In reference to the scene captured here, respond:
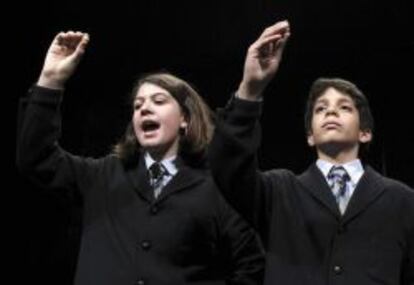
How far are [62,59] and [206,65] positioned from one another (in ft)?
3.99

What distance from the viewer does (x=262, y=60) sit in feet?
6.60

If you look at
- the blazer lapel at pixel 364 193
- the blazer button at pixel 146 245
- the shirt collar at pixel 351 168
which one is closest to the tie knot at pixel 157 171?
the blazer button at pixel 146 245

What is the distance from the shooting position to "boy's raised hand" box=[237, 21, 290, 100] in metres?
1.98

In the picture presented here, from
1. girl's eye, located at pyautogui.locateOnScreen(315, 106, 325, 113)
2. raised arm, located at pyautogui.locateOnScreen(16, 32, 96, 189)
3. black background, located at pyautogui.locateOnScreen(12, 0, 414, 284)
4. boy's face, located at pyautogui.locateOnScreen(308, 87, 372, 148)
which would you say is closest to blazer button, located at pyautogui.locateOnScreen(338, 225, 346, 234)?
boy's face, located at pyautogui.locateOnScreen(308, 87, 372, 148)

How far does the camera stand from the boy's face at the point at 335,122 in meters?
2.34

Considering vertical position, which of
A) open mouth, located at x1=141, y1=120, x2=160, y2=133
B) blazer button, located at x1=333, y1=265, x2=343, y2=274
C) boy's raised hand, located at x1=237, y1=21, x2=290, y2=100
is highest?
boy's raised hand, located at x1=237, y1=21, x2=290, y2=100

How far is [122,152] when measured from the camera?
249 centimetres

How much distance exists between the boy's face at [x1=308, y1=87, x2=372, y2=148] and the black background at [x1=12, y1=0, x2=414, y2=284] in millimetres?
935

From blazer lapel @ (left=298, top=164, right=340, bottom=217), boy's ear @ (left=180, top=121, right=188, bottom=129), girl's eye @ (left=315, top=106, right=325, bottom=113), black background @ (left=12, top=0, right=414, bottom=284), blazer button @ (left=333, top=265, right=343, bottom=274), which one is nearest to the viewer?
blazer button @ (left=333, top=265, right=343, bottom=274)

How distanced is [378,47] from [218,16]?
64cm

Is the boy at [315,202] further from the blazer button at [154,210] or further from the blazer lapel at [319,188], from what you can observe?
the blazer button at [154,210]

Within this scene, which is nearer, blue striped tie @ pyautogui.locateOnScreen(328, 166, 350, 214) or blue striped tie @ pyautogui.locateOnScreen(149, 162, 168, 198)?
blue striped tie @ pyautogui.locateOnScreen(328, 166, 350, 214)

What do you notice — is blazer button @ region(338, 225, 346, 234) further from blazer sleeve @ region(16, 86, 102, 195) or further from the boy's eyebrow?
blazer sleeve @ region(16, 86, 102, 195)

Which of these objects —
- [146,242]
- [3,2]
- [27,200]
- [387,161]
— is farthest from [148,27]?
[146,242]
